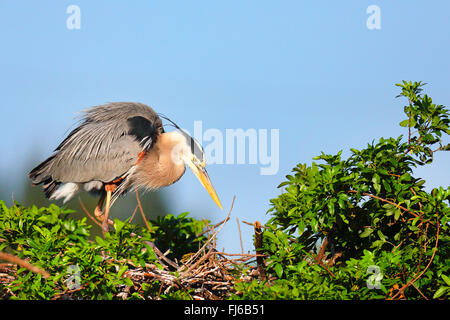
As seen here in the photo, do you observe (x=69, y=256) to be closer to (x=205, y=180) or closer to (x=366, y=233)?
(x=366, y=233)

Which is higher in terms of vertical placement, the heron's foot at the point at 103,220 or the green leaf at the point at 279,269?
the green leaf at the point at 279,269

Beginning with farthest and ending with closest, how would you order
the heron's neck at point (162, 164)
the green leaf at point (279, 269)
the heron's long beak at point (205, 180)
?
the heron's neck at point (162, 164) < the heron's long beak at point (205, 180) < the green leaf at point (279, 269)

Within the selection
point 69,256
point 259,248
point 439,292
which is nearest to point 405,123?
point 439,292

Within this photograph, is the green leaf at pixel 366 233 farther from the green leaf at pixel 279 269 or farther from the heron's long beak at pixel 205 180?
the heron's long beak at pixel 205 180

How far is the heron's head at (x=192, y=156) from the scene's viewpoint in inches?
322

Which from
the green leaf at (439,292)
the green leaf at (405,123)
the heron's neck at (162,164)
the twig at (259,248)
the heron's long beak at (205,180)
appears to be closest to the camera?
the green leaf at (439,292)

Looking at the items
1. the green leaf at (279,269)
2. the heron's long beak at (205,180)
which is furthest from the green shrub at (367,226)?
the heron's long beak at (205,180)

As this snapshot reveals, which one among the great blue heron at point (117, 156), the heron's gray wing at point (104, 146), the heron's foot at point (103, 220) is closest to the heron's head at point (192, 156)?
the great blue heron at point (117, 156)

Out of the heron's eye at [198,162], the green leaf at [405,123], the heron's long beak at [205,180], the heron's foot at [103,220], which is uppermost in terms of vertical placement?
the green leaf at [405,123]

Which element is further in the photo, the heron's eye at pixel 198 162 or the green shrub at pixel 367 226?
the heron's eye at pixel 198 162

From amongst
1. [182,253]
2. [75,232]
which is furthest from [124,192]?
[75,232]

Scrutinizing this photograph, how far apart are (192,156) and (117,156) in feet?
3.77

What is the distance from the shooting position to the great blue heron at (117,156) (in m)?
7.94
